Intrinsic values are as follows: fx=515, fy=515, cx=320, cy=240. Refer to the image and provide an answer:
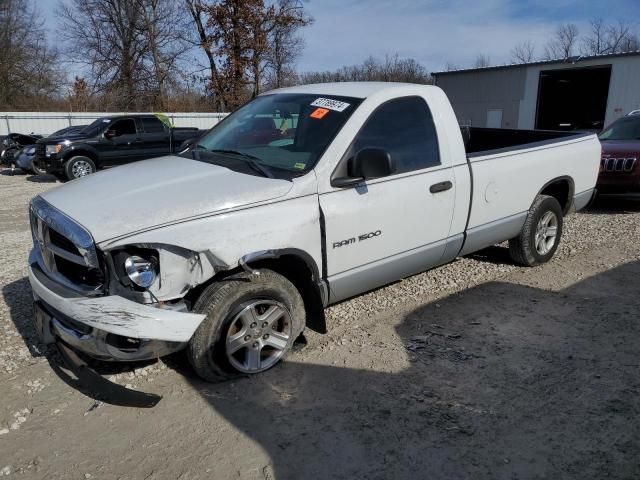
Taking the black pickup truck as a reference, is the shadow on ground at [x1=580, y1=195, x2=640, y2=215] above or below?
below

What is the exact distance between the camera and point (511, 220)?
5.19 m

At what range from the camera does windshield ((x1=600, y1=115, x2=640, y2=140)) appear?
924cm

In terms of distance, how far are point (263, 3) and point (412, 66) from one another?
20979mm

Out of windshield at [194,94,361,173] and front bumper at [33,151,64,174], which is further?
front bumper at [33,151,64,174]

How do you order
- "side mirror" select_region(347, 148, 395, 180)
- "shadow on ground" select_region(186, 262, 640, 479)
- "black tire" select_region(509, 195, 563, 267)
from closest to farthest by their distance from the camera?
"shadow on ground" select_region(186, 262, 640, 479) < "side mirror" select_region(347, 148, 395, 180) < "black tire" select_region(509, 195, 563, 267)

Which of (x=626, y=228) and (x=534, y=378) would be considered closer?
(x=534, y=378)

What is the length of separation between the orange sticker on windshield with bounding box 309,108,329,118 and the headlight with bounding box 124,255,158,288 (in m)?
1.72

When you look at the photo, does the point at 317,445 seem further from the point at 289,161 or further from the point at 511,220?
the point at 511,220

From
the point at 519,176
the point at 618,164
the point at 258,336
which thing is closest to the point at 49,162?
the point at 258,336

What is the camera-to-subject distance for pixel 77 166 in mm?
13680

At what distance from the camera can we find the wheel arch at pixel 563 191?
580 centimetres

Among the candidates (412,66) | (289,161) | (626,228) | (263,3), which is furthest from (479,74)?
(289,161)

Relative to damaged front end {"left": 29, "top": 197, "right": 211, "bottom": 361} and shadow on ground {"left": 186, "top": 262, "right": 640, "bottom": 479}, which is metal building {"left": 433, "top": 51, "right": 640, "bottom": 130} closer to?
shadow on ground {"left": 186, "top": 262, "right": 640, "bottom": 479}

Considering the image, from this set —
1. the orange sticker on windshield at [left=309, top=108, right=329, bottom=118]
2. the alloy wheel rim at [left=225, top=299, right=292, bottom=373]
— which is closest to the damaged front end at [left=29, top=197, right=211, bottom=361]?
the alloy wheel rim at [left=225, top=299, right=292, bottom=373]
